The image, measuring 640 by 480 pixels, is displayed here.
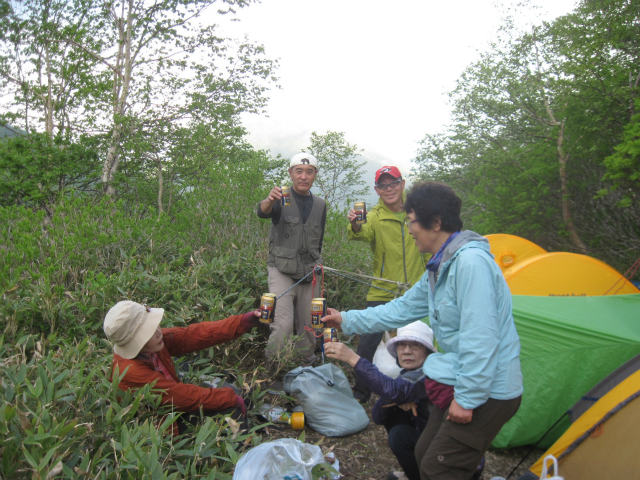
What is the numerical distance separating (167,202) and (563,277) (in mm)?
7505

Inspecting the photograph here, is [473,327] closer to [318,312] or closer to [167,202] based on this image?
[318,312]

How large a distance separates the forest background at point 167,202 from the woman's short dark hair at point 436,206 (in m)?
1.39

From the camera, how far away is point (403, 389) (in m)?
2.36

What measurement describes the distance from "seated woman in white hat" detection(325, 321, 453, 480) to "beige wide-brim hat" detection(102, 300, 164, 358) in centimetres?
97

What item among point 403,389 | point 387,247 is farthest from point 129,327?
point 387,247

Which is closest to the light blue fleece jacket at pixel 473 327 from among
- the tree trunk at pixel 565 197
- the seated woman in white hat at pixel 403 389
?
the seated woman in white hat at pixel 403 389

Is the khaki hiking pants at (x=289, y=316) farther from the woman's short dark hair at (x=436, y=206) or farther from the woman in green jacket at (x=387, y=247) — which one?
the woman's short dark hair at (x=436, y=206)

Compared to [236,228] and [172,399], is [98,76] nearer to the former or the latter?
[236,228]

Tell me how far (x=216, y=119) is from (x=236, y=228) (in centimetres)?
678

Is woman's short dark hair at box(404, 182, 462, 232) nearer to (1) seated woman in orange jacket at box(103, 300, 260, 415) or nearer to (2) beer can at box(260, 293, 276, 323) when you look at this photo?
(2) beer can at box(260, 293, 276, 323)

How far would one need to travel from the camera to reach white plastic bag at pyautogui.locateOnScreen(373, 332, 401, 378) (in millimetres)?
3170

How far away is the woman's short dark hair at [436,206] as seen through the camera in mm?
1966

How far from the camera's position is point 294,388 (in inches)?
127

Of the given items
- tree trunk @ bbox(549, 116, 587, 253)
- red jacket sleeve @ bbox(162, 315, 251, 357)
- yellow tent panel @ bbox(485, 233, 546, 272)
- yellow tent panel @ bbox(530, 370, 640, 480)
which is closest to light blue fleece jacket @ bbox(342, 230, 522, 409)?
yellow tent panel @ bbox(530, 370, 640, 480)
